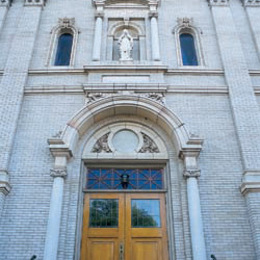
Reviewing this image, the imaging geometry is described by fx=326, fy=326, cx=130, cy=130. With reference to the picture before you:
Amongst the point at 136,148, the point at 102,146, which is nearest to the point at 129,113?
the point at 136,148

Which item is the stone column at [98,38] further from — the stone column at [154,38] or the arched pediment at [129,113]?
the arched pediment at [129,113]

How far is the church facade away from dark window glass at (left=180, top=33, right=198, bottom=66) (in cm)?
4

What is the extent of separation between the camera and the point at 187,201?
27.3 ft

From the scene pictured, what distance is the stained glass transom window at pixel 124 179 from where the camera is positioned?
9062 mm

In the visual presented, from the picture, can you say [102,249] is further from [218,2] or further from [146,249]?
[218,2]

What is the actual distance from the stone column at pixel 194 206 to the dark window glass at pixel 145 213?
100cm

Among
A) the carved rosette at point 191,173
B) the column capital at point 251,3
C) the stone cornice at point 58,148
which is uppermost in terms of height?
the column capital at point 251,3

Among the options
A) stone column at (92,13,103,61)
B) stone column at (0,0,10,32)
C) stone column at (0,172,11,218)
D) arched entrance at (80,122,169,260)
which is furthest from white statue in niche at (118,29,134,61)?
stone column at (0,172,11,218)

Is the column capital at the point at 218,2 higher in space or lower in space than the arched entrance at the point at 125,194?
higher

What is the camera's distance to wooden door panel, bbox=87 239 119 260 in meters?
8.04

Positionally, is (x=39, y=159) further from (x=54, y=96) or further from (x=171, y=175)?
(x=171, y=175)

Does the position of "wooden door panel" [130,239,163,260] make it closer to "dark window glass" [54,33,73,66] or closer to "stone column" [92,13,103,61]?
"stone column" [92,13,103,61]

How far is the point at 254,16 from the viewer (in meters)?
12.2

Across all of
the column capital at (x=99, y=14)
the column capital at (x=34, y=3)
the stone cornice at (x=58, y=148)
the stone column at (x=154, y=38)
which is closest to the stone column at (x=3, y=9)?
the column capital at (x=34, y=3)
